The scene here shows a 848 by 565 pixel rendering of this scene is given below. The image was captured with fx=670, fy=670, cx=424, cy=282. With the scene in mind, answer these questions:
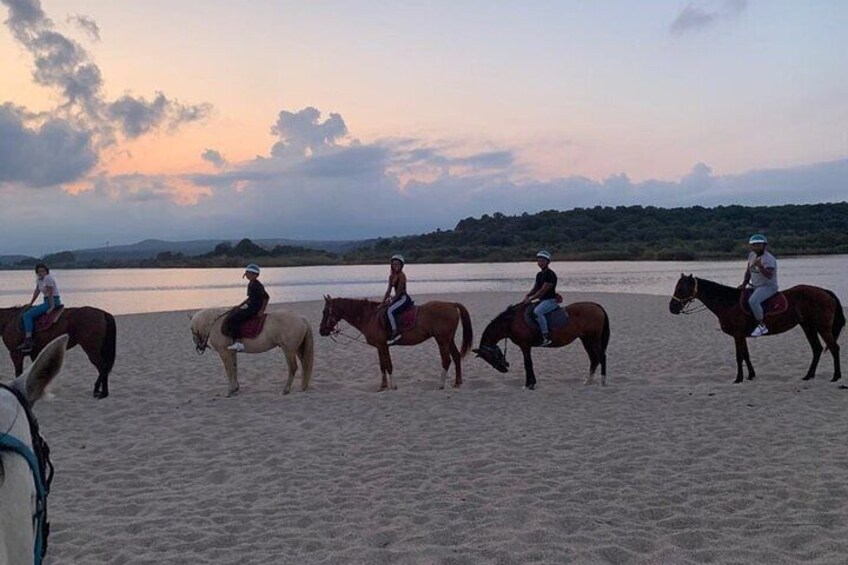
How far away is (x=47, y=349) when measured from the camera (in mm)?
2078

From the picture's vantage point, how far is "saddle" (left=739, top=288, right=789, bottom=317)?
32.4 ft

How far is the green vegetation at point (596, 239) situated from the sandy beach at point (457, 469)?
63999mm

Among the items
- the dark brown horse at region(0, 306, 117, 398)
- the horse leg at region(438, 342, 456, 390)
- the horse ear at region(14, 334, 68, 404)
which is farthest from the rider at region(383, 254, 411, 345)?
the horse ear at region(14, 334, 68, 404)

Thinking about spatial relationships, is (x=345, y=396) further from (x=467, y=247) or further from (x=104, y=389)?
(x=467, y=247)

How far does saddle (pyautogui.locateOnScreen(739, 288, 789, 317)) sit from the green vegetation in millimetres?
61804

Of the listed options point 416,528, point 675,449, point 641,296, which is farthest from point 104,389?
point 641,296

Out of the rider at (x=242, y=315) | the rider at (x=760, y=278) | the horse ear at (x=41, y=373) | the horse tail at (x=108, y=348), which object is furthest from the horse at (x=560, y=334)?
the horse ear at (x=41, y=373)

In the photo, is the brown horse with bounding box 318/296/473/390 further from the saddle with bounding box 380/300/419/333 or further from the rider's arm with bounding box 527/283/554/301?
the rider's arm with bounding box 527/283/554/301

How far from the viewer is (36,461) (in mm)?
1787

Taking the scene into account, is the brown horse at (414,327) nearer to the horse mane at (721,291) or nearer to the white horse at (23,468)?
the horse mane at (721,291)

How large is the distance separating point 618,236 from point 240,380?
8262 centimetres

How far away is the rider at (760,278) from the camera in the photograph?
9.73 m

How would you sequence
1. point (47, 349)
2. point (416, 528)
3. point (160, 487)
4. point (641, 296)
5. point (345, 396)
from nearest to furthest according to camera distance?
point (47, 349), point (416, 528), point (160, 487), point (345, 396), point (641, 296)

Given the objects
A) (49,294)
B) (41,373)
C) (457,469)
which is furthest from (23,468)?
(49,294)
